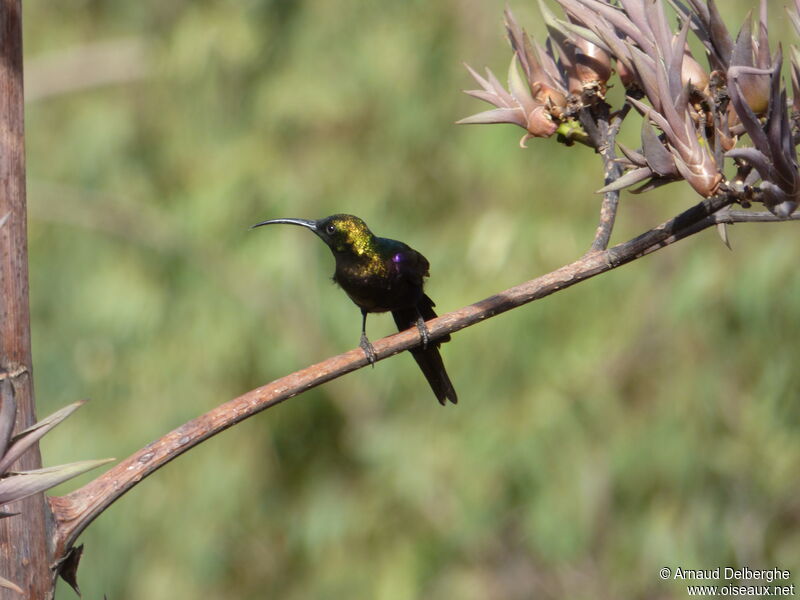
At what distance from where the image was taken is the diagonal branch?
1.17 metres

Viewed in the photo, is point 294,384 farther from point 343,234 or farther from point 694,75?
point 343,234

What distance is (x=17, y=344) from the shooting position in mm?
1142

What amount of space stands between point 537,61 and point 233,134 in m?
4.06

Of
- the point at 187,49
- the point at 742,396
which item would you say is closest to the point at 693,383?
the point at 742,396

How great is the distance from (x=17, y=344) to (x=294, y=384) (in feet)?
1.06

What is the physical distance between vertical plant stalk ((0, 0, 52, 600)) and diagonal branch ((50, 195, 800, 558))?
4 centimetres

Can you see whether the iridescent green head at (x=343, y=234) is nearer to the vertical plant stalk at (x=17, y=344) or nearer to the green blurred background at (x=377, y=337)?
the vertical plant stalk at (x=17, y=344)

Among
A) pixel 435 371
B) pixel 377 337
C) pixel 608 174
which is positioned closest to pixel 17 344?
pixel 608 174

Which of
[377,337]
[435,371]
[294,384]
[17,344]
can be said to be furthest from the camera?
[377,337]

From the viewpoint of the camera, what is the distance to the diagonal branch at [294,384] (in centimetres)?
117

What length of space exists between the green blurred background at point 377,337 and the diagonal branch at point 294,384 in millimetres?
2882

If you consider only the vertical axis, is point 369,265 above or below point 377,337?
above

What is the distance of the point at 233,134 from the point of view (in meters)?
5.34

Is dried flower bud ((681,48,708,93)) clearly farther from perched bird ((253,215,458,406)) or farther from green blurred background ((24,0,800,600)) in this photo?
green blurred background ((24,0,800,600))
